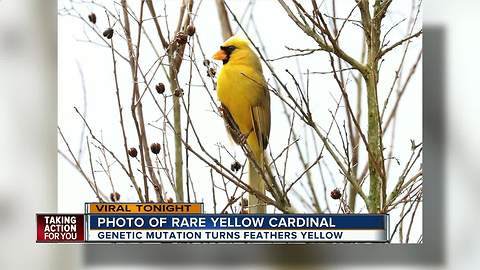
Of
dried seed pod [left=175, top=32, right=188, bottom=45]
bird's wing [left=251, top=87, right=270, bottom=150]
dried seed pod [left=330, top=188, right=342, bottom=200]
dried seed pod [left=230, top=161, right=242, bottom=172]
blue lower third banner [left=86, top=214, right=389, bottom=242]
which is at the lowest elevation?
blue lower third banner [left=86, top=214, right=389, bottom=242]

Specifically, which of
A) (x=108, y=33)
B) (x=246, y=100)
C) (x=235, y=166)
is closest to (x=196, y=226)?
(x=235, y=166)

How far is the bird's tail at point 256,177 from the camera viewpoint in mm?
1055

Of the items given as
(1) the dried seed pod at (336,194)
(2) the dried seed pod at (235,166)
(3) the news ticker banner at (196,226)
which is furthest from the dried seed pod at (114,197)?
(1) the dried seed pod at (336,194)

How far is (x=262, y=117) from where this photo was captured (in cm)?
106

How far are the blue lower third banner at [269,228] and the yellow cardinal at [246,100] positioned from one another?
0.03 metres

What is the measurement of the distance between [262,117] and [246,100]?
39 mm

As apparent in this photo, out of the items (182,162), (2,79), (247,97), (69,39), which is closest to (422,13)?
(247,97)

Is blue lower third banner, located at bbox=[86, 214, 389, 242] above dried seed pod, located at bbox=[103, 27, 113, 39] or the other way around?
the other way around

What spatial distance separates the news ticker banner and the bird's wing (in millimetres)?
Answer: 135

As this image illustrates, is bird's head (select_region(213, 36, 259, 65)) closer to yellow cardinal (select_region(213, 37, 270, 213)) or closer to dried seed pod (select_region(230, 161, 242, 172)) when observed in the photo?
yellow cardinal (select_region(213, 37, 270, 213))

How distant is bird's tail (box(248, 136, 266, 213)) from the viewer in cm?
105

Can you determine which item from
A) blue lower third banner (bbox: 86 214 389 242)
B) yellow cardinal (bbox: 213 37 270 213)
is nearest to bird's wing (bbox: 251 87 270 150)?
yellow cardinal (bbox: 213 37 270 213)

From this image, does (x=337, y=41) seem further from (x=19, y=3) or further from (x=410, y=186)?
(x=19, y=3)

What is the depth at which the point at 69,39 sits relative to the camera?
1057 millimetres
